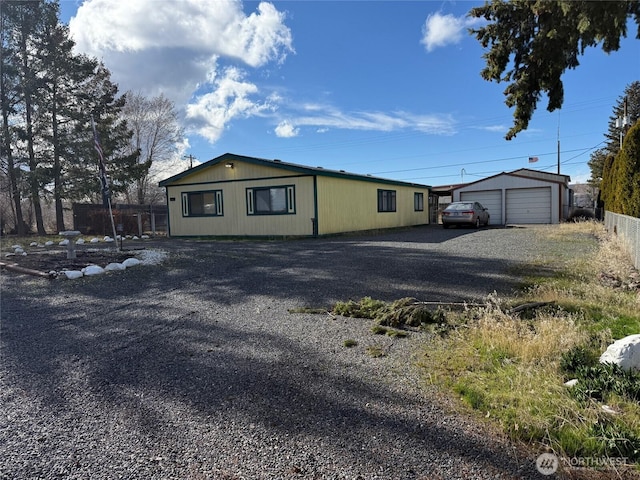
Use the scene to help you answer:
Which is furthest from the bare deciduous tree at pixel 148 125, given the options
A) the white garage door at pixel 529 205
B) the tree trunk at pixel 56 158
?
the white garage door at pixel 529 205

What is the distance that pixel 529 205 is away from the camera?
821 inches

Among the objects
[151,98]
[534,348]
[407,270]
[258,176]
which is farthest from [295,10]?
[151,98]

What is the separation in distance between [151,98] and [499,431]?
104 ft

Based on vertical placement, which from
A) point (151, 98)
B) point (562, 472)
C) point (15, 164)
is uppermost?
point (151, 98)

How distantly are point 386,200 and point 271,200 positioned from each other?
6.16 meters

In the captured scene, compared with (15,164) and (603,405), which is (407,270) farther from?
(15,164)

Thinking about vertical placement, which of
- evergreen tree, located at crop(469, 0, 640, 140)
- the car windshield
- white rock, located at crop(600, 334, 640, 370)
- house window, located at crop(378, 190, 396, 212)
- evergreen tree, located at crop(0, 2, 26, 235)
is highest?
evergreen tree, located at crop(0, 2, 26, 235)

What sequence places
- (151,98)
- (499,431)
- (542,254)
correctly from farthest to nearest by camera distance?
(151,98) → (542,254) → (499,431)

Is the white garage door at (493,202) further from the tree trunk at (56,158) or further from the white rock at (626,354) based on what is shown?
the tree trunk at (56,158)

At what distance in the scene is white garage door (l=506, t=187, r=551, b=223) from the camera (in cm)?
2047

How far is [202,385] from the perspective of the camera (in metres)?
2.73

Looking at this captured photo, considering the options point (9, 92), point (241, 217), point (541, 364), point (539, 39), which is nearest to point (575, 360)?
point (541, 364)

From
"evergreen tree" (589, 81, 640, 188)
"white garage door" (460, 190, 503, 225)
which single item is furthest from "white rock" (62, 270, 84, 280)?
"evergreen tree" (589, 81, 640, 188)

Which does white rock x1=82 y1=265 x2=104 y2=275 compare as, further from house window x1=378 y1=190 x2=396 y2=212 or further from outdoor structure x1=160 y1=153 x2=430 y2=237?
house window x1=378 y1=190 x2=396 y2=212
